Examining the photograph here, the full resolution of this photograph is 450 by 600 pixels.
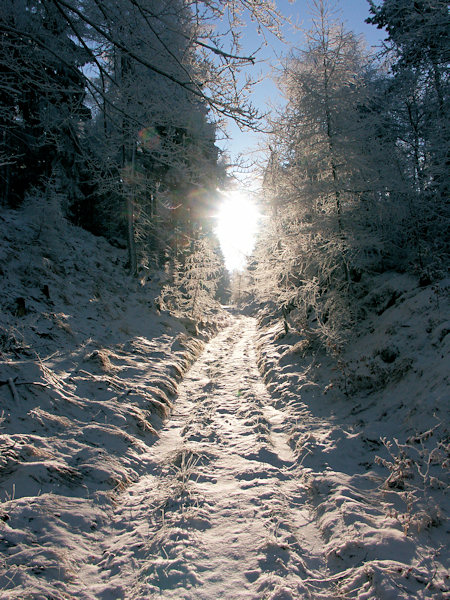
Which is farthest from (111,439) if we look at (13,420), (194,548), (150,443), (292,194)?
(292,194)

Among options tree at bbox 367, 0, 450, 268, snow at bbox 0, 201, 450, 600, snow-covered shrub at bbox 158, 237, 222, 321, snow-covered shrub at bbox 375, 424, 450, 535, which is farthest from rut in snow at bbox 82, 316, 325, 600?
snow-covered shrub at bbox 158, 237, 222, 321

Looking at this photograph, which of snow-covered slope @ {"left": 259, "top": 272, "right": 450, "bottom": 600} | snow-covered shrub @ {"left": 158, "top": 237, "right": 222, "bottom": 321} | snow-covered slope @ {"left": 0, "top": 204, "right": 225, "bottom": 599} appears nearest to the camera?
snow-covered slope @ {"left": 259, "top": 272, "right": 450, "bottom": 600}

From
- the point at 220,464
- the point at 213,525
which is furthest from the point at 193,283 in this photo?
the point at 213,525

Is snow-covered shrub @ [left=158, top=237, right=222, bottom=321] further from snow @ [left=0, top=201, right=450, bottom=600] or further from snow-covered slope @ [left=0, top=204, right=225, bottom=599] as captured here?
snow @ [left=0, top=201, right=450, bottom=600]

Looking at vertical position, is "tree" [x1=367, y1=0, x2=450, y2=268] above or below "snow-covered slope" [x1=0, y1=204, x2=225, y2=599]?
above

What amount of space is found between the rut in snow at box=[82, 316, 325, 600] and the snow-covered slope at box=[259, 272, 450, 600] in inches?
12.2

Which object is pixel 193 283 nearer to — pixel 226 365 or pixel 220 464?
pixel 226 365

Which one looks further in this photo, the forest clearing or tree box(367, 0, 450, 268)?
tree box(367, 0, 450, 268)

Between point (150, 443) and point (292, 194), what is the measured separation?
25.6 ft

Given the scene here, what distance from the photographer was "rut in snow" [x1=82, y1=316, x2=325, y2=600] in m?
2.64

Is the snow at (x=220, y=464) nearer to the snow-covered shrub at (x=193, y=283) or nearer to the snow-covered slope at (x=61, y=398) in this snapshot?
the snow-covered slope at (x=61, y=398)

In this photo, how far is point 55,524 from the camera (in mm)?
3061

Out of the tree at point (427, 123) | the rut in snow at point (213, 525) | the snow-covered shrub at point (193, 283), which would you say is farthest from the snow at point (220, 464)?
the snow-covered shrub at point (193, 283)

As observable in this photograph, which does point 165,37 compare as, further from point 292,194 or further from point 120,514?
point 120,514
